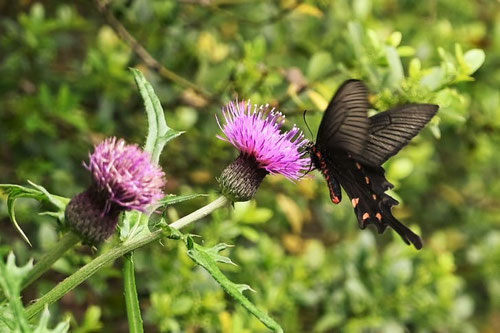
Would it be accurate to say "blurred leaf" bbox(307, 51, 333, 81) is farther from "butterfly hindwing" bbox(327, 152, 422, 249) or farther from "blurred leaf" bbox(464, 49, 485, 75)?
"butterfly hindwing" bbox(327, 152, 422, 249)

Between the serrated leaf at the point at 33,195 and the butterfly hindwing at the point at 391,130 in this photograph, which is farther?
the butterfly hindwing at the point at 391,130

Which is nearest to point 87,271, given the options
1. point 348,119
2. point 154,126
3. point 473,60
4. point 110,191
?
point 110,191

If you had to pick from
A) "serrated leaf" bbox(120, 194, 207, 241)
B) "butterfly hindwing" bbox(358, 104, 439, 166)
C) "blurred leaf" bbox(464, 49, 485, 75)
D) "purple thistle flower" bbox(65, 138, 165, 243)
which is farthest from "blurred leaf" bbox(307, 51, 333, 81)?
"purple thistle flower" bbox(65, 138, 165, 243)

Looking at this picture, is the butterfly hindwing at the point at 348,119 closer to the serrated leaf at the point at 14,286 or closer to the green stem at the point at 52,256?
the green stem at the point at 52,256

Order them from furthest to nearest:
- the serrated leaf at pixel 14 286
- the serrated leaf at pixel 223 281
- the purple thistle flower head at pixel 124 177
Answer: the purple thistle flower head at pixel 124 177, the serrated leaf at pixel 223 281, the serrated leaf at pixel 14 286

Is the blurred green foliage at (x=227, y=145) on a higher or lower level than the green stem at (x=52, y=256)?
lower

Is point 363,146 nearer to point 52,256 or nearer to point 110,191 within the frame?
point 110,191

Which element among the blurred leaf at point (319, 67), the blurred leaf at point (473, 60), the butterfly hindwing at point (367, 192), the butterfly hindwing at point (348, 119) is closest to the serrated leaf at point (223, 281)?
the butterfly hindwing at point (348, 119)
